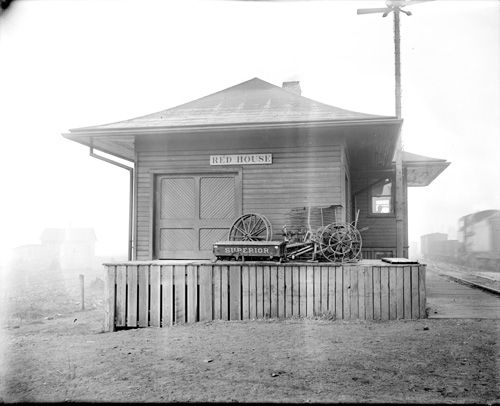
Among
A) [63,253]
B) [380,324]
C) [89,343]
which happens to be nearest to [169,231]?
[89,343]

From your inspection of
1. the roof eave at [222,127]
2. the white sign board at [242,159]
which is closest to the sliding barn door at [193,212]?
the white sign board at [242,159]

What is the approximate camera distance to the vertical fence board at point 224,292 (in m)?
9.16

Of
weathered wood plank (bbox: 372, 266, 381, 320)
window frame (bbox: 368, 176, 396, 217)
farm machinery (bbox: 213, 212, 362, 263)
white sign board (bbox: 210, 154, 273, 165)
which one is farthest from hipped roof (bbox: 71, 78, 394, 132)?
window frame (bbox: 368, 176, 396, 217)

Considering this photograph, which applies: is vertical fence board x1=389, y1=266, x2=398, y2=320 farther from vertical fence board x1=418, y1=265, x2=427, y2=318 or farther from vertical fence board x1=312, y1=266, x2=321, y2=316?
vertical fence board x1=312, y1=266, x2=321, y2=316

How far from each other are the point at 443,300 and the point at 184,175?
7.27 m

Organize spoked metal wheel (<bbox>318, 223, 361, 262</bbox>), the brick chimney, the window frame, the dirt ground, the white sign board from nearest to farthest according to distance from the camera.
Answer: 1. the dirt ground
2. spoked metal wheel (<bbox>318, 223, 361, 262</bbox>)
3. the white sign board
4. the brick chimney
5. the window frame

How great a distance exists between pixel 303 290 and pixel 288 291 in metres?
0.29

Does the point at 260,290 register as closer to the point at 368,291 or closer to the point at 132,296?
the point at 368,291

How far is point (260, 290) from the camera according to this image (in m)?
9.12

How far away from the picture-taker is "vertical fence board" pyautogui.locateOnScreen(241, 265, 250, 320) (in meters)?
9.12

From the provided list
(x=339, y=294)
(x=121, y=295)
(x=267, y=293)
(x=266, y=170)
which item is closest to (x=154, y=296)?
(x=121, y=295)

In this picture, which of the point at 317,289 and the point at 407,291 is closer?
the point at 407,291

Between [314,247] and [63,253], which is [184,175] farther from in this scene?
[63,253]

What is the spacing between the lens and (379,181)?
18328 millimetres
